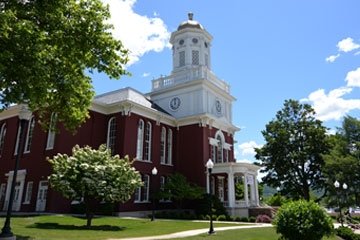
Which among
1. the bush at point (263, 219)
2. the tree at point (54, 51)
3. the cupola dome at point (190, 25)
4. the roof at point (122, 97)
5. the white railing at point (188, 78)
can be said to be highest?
the cupola dome at point (190, 25)

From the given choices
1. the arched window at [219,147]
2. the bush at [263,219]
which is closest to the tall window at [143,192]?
the arched window at [219,147]

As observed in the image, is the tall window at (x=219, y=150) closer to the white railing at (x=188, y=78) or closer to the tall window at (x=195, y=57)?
the white railing at (x=188, y=78)

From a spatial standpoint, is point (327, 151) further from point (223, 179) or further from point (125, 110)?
point (125, 110)

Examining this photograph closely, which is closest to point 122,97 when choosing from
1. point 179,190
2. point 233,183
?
point 179,190

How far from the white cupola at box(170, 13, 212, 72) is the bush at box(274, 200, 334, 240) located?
2774 centimetres

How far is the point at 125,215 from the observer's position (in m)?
27.2

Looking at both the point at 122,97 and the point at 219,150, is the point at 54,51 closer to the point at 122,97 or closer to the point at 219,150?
the point at 122,97

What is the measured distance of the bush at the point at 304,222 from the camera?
36.8 ft

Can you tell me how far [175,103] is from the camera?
36125mm

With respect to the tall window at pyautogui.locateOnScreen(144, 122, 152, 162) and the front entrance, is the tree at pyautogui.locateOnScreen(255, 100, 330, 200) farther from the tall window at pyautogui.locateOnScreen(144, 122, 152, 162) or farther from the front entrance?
the front entrance

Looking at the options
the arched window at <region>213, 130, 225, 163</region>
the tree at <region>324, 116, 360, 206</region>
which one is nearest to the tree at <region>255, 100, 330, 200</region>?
the tree at <region>324, 116, 360, 206</region>

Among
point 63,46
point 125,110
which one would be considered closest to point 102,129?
point 125,110

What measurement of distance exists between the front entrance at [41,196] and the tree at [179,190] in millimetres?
9091

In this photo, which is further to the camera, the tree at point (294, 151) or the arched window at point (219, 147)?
the tree at point (294, 151)
